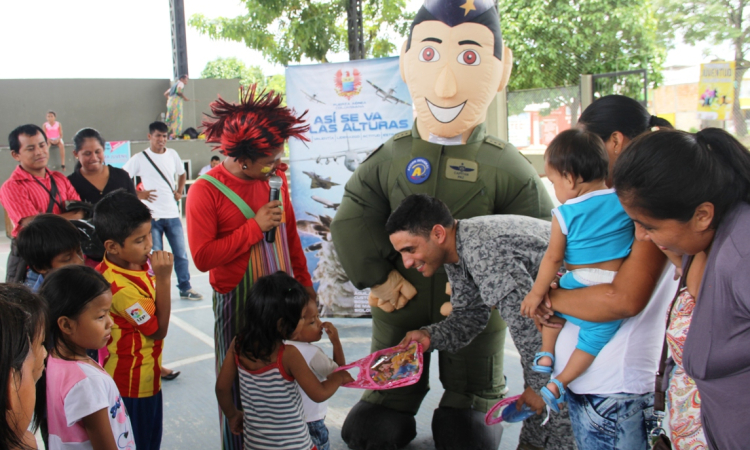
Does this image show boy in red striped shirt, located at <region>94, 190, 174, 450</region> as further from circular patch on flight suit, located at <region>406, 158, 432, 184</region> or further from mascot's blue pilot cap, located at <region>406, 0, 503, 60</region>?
mascot's blue pilot cap, located at <region>406, 0, 503, 60</region>

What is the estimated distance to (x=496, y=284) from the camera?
72.7 inches

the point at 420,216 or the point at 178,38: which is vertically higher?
the point at 178,38

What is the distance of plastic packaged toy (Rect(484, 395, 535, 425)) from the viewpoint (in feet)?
6.14

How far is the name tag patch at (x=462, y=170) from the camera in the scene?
2.51 metres

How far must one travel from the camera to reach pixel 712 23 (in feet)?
37.2

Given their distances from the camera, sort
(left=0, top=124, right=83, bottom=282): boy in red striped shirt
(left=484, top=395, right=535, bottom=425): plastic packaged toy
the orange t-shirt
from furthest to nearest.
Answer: (left=0, top=124, right=83, bottom=282): boy in red striped shirt → the orange t-shirt → (left=484, top=395, right=535, bottom=425): plastic packaged toy

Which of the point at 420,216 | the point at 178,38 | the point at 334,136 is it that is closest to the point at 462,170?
the point at 420,216

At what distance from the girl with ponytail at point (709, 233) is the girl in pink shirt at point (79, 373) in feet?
4.88

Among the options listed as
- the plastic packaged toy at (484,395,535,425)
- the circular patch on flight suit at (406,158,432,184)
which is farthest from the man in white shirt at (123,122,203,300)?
the plastic packaged toy at (484,395,535,425)

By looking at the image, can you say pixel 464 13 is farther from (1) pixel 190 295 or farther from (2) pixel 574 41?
(2) pixel 574 41

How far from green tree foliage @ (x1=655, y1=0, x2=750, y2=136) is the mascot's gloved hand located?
8.70 metres

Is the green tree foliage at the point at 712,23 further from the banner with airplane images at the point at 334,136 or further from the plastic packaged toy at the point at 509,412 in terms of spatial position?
the plastic packaged toy at the point at 509,412

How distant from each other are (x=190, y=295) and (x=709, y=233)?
4.80 m

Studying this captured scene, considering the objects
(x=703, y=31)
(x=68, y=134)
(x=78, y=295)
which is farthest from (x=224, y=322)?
(x=68, y=134)
